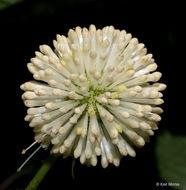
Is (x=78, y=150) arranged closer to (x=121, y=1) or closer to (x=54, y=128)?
(x=54, y=128)

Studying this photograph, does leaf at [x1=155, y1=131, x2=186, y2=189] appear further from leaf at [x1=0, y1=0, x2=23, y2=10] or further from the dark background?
leaf at [x1=0, y1=0, x2=23, y2=10]

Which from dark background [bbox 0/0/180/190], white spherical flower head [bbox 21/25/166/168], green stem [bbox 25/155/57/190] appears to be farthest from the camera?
dark background [bbox 0/0/180/190]

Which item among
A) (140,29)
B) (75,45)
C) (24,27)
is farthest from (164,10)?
(75,45)

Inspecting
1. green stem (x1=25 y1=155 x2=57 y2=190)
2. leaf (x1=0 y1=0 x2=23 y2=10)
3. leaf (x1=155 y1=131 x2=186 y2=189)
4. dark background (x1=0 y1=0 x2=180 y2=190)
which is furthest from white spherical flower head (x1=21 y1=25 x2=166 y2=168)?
dark background (x1=0 y1=0 x2=180 y2=190)

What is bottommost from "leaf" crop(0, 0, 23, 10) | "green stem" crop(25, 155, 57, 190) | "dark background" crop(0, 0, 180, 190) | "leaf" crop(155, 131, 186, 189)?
"leaf" crop(155, 131, 186, 189)

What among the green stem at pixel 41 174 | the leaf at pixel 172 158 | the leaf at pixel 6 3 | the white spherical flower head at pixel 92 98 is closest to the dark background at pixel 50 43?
the leaf at pixel 172 158

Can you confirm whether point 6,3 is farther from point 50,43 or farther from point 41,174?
point 41,174

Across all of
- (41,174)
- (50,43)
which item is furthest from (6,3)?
(41,174)
